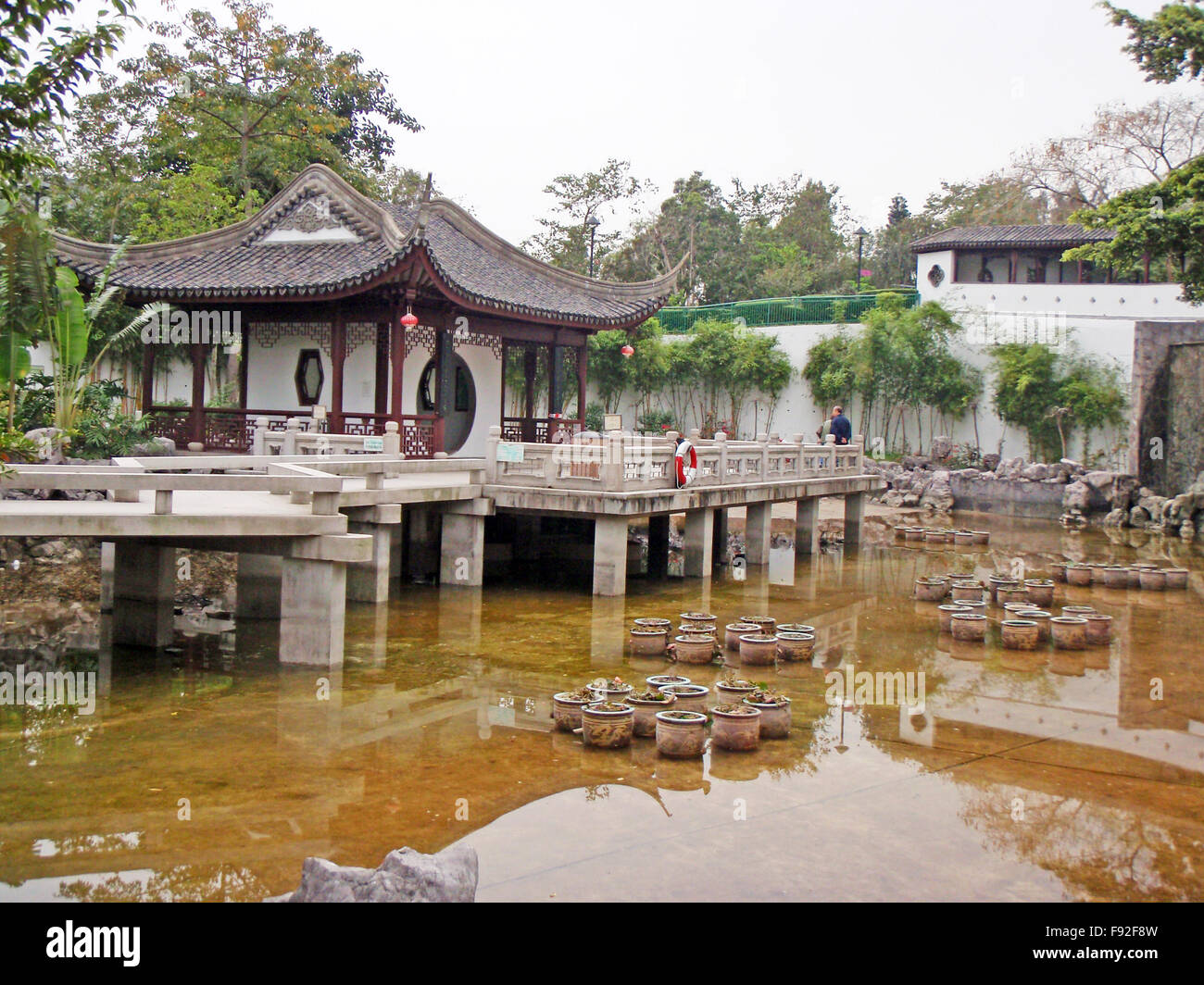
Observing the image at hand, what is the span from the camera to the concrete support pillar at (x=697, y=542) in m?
14.3

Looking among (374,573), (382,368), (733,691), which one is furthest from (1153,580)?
(382,368)

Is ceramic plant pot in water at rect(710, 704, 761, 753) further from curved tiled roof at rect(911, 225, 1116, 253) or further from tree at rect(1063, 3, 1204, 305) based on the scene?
curved tiled roof at rect(911, 225, 1116, 253)

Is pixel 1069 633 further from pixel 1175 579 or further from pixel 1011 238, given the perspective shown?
pixel 1011 238

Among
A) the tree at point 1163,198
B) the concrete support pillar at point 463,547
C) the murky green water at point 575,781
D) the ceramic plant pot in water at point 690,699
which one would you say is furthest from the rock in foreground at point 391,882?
the tree at point 1163,198

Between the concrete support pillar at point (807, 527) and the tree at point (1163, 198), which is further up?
the tree at point (1163, 198)

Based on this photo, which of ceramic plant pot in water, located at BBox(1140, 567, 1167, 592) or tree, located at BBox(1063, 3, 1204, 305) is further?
tree, located at BBox(1063, 3, 1204, 305)

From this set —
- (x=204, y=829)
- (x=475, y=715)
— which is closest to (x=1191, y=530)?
(x=475, y=715)

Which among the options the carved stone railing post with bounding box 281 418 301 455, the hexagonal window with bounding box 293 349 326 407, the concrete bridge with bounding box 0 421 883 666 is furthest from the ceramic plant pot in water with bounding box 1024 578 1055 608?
the hexagonal window with bounding box 293 349 326 407

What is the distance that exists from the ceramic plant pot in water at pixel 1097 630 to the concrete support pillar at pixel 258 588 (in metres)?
7.64

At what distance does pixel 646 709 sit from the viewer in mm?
7371

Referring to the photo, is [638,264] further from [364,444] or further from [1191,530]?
[364,444]

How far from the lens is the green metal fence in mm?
29781

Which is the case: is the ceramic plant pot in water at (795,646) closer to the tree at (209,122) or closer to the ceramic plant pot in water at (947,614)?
the ceramic plant pot in water at (947,614)

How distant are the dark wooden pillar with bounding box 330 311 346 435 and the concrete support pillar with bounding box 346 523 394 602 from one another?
387 cm
